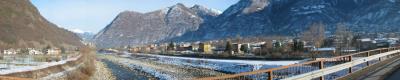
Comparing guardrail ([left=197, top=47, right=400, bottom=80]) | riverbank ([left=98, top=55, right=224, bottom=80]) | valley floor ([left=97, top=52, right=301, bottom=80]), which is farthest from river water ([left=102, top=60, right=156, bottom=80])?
guardrail ([left=197, top=47, right=400, bottom=80])

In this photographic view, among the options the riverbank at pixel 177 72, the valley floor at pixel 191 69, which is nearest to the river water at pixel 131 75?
the valley floor at pixel 191 69

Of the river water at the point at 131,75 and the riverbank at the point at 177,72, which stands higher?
the riverbank at the point at 177,72

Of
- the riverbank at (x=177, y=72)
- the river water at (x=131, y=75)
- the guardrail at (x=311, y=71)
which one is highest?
the guardrail at (x=311, y=71)

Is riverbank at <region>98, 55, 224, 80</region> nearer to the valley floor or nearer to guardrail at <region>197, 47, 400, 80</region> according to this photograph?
the valley floor

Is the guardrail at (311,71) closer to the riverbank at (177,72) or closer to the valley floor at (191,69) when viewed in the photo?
the valley floor at (191,69)

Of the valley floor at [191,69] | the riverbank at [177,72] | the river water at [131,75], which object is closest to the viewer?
the riverbank at [177,72]

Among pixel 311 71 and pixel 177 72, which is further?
pixel 177 72

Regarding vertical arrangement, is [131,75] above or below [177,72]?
below

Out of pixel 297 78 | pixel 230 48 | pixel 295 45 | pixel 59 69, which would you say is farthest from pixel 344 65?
pixel 230 48

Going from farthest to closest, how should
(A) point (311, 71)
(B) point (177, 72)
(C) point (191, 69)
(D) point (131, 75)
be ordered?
(C) point (191, 69) < (D) point (131, 75) < (B) point (177, 72) < (A) point (311, 71)

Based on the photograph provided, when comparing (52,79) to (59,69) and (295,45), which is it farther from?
(295,45)

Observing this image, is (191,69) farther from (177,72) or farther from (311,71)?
(311,71)

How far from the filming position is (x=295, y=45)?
397ft

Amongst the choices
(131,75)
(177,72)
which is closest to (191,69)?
(177,72)
